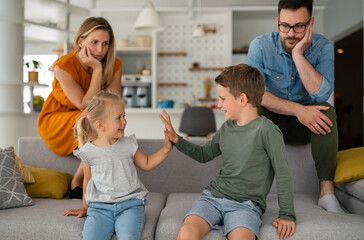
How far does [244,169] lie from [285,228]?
0.27 m

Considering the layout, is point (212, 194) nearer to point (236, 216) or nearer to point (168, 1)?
point (236, 216)

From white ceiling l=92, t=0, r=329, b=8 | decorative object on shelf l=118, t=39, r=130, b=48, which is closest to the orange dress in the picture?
decorative object on shelf l=118, t=39, r=130, b=48

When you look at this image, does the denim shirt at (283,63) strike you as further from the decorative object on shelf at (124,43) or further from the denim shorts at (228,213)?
the decorative object on shelf at (124,43)

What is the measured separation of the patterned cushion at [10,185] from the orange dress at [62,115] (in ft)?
0.99

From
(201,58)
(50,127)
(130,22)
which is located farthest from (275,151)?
(130,22)

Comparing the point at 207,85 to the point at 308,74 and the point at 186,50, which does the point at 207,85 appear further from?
the point at 308,74

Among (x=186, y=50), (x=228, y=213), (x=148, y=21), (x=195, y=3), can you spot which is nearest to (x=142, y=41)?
(x=186, y=50)

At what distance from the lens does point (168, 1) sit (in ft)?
23.2

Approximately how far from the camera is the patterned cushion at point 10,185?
1740 mm

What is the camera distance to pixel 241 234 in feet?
4.43

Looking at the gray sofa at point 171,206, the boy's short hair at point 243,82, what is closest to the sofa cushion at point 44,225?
the gray sofa at point 171,206

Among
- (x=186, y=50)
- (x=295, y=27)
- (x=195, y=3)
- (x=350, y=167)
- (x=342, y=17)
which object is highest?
(x=195, y=3)

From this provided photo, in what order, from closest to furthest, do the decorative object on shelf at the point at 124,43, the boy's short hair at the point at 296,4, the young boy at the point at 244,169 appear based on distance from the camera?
1. the young boy at the point at 244,169
2. the boy's short hair at the point at 296,4
3. the decorative object on shelf at the point at 124,43

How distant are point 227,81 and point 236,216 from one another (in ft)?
1.77
